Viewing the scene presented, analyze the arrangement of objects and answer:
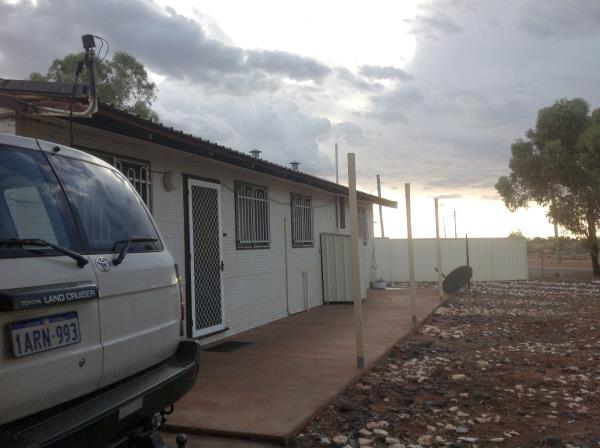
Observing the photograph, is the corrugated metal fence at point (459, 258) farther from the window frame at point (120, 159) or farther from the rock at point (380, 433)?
the rock at point (380, 433)

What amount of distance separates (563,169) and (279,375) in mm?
18185

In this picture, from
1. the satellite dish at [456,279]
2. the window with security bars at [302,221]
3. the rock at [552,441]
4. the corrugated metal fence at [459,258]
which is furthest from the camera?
the corrugated metal fence at [459,258]

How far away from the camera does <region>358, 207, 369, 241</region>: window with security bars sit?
16.3m

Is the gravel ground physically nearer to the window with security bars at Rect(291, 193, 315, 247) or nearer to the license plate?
the license plate

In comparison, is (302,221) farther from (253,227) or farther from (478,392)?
(478,392)

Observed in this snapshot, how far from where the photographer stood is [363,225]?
16844 millimetres

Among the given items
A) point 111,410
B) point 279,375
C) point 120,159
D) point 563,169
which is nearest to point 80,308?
point 111,410

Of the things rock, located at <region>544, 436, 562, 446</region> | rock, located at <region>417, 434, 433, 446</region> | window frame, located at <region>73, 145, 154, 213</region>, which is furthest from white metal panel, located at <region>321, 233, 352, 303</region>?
rock, located at <region>544, 436, 562, 446</region>

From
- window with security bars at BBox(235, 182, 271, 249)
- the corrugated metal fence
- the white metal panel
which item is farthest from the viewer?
the corrugated metal fence

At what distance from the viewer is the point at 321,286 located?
1276 centimetres

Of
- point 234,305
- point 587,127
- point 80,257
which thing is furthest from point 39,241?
point 587,127

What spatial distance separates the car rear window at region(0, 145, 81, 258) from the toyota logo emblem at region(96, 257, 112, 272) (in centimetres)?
12

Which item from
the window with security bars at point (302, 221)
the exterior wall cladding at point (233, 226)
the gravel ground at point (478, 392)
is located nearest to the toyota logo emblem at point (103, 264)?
the gravel ground at point (478, 392)

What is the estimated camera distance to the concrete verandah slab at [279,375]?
4.46 meters
